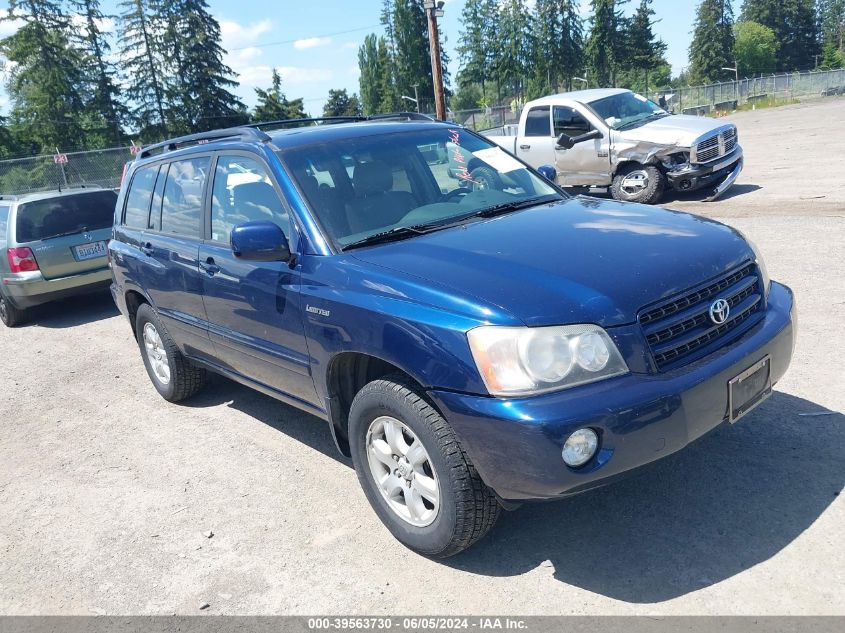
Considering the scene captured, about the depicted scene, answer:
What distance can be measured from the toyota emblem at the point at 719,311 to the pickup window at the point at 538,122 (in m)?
9.92

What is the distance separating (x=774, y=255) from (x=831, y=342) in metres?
2.66

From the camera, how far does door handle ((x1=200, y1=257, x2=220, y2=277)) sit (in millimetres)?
4275

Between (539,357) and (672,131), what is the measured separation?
958 cm

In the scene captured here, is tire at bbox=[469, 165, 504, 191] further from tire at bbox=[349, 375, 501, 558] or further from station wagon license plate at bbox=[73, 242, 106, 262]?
station wagon license plate at bbox=[73, 242, 106, 262]

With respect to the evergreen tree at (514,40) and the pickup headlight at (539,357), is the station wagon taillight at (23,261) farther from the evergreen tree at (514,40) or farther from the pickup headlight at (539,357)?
the evergreen tree at (514,40)

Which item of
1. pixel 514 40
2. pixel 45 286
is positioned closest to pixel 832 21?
pixel 514 40

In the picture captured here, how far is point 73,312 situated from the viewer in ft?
33.1

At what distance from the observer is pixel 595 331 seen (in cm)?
273

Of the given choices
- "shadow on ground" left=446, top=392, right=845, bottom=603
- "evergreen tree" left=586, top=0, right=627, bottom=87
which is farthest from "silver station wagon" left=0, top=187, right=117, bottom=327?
"evergreen tree" left=586, top=0, right=627, bottom=87

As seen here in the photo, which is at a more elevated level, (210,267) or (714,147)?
(714,147)

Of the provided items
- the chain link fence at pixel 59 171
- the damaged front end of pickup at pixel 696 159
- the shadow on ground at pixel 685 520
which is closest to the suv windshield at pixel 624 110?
the damaged front end of pickup at pixel 696 159

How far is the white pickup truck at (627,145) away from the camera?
1102 centimetres

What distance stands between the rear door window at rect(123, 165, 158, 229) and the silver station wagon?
3796 mm

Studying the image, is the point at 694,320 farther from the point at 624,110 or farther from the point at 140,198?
the point at 624,110
